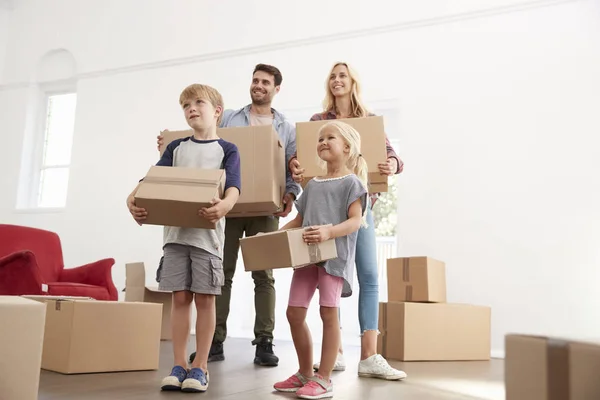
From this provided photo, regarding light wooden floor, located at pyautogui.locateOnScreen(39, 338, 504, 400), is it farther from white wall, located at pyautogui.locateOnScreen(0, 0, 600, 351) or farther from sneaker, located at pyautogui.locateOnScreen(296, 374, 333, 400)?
white wall, located at pyautogui.locateOnScreen(0, 0, 600, 351)

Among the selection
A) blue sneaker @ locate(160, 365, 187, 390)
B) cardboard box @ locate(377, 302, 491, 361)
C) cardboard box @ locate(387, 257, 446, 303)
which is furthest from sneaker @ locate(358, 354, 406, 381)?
cardboard box @ locate(387, 257, 446, 303)

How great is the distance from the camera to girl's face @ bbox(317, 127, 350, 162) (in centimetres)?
194

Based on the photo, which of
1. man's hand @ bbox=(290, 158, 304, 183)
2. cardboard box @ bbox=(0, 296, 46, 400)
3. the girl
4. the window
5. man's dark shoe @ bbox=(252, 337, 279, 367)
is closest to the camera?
cardboard box @ bbox=(0, 296, 46, 400)

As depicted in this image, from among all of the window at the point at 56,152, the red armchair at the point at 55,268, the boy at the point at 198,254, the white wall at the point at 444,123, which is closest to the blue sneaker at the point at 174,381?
the boy at the point at 198,254

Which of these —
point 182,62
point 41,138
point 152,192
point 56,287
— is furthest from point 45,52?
point 152,192

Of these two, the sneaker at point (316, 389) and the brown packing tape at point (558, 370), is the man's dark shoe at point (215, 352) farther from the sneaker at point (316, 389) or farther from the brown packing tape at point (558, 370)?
the brown packing tape at point (558, 370)

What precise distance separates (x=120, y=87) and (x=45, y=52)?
1.02 metres

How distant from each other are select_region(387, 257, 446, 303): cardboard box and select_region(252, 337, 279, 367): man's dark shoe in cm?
113

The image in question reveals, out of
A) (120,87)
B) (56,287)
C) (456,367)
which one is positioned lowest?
(456,367)

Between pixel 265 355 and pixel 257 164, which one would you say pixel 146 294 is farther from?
pixel 257 164

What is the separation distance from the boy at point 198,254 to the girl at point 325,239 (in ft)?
0.80

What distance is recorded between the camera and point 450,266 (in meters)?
4.05

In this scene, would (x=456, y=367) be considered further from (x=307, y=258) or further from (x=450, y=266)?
(x=307, y=258)

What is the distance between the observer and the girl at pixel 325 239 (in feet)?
5.99
